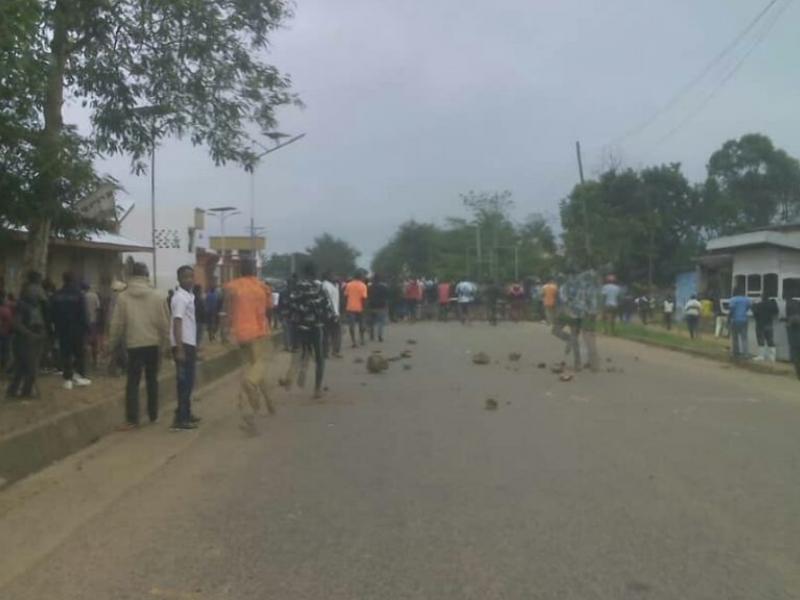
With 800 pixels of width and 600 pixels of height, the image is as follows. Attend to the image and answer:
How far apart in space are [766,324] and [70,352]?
44.0 ft

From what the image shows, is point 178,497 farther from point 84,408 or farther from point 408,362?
point 408,362

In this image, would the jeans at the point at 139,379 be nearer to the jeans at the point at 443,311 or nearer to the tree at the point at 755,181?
the jeans at the point at 443,311

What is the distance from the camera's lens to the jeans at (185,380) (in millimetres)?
11516

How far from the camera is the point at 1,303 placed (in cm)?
1428

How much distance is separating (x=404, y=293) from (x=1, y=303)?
26697 mm

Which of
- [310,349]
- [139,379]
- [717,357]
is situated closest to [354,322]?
[717,357]

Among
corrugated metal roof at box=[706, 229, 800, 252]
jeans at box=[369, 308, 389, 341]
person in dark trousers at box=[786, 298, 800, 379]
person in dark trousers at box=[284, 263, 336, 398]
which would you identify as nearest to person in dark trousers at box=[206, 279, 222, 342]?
jeans at box=[369, 308, 389, 341]

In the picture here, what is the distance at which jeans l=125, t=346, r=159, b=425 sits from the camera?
37.9ft

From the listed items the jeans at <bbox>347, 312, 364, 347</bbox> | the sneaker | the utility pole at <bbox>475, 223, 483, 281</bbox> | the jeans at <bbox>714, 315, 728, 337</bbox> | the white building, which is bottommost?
the sneaker

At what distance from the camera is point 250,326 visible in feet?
37.9

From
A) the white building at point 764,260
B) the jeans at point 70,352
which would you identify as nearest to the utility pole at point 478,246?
the white building at point 764,260

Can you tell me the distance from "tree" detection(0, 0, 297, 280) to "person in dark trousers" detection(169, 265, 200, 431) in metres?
2.05

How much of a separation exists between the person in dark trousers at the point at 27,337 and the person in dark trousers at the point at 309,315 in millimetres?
3259

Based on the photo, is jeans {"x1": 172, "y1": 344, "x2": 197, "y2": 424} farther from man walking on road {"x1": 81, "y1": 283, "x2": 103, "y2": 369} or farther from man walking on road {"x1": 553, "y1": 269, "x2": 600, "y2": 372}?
man walking on road {"x1": 553, "y1": 269, "x2": 600, "y2": 372}
